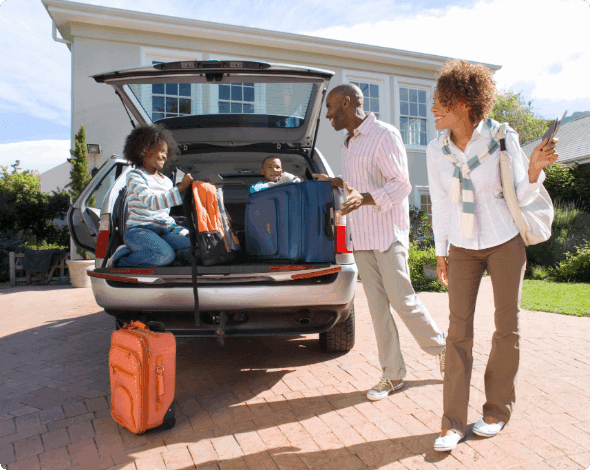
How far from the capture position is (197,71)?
332 cm

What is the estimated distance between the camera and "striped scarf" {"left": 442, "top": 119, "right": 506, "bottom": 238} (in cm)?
228

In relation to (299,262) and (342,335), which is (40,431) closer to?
(299,262)

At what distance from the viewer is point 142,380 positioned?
249 centimetres

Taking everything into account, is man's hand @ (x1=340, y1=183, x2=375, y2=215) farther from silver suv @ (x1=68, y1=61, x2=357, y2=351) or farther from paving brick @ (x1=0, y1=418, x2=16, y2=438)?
paving brick @ (x1=0, y1=418, x2=16, y2=438)

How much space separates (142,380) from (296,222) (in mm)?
1410

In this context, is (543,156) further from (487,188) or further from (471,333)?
(471,333)

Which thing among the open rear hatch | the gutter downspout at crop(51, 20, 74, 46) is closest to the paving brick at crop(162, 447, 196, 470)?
the open rear hatch

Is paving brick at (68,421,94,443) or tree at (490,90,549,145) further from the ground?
tree at (490,90,549,145)

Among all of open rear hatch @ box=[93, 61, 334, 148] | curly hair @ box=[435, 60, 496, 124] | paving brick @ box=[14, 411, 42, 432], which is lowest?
paving brick @ box=[14, 411, 42, 432]

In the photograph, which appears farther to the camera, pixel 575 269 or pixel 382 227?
pixel 575 269

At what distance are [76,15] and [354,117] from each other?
8.98m

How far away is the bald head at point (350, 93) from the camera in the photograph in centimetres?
291

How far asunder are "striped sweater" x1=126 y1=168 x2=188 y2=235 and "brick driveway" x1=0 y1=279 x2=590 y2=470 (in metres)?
1.24

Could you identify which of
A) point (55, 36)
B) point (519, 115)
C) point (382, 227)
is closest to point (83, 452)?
point (382, 227)
